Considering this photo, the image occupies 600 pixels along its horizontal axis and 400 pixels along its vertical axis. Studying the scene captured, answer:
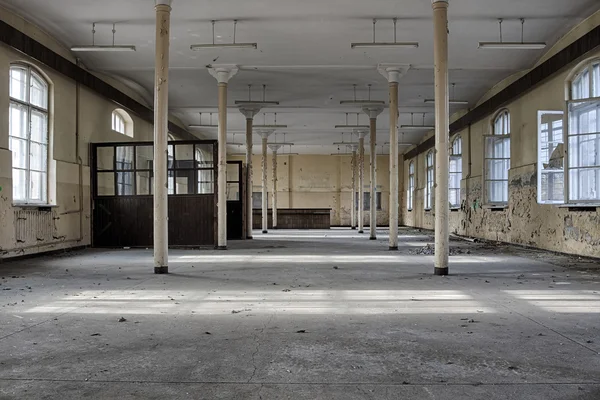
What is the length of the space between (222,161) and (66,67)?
4.42 meters

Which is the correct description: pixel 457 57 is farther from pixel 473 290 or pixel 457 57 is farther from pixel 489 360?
pixel 489 360

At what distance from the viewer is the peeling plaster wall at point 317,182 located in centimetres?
3497

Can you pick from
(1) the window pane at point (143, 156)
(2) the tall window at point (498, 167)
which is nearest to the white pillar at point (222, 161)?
(1) the window pane at point (143, 156)

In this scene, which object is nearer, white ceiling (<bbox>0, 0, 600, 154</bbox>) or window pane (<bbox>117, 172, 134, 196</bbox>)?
white ceiling (<bbox>0, 0, 600, 154</bbox>)

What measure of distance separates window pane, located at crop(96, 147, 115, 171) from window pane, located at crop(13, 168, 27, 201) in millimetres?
2843

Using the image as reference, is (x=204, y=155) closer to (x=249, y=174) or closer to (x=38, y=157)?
(x=249, y=174)

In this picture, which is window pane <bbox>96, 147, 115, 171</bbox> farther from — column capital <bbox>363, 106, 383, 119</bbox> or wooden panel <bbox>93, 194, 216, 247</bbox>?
column capital <bbox>363, 106, 383, 119</bbox>

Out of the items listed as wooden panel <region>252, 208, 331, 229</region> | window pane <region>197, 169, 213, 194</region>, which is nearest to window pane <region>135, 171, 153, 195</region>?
window pane <region>197, 169, 213, 194</region>

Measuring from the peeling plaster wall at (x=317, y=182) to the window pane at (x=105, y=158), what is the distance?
826 inches

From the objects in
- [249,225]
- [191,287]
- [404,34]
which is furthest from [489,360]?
[249,225]

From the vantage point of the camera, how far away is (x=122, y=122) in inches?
658

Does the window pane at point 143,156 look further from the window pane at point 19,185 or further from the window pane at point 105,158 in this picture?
the window pane at point 19,185

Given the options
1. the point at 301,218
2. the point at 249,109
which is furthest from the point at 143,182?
the point at 301,218

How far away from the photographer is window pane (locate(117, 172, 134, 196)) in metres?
13.6
